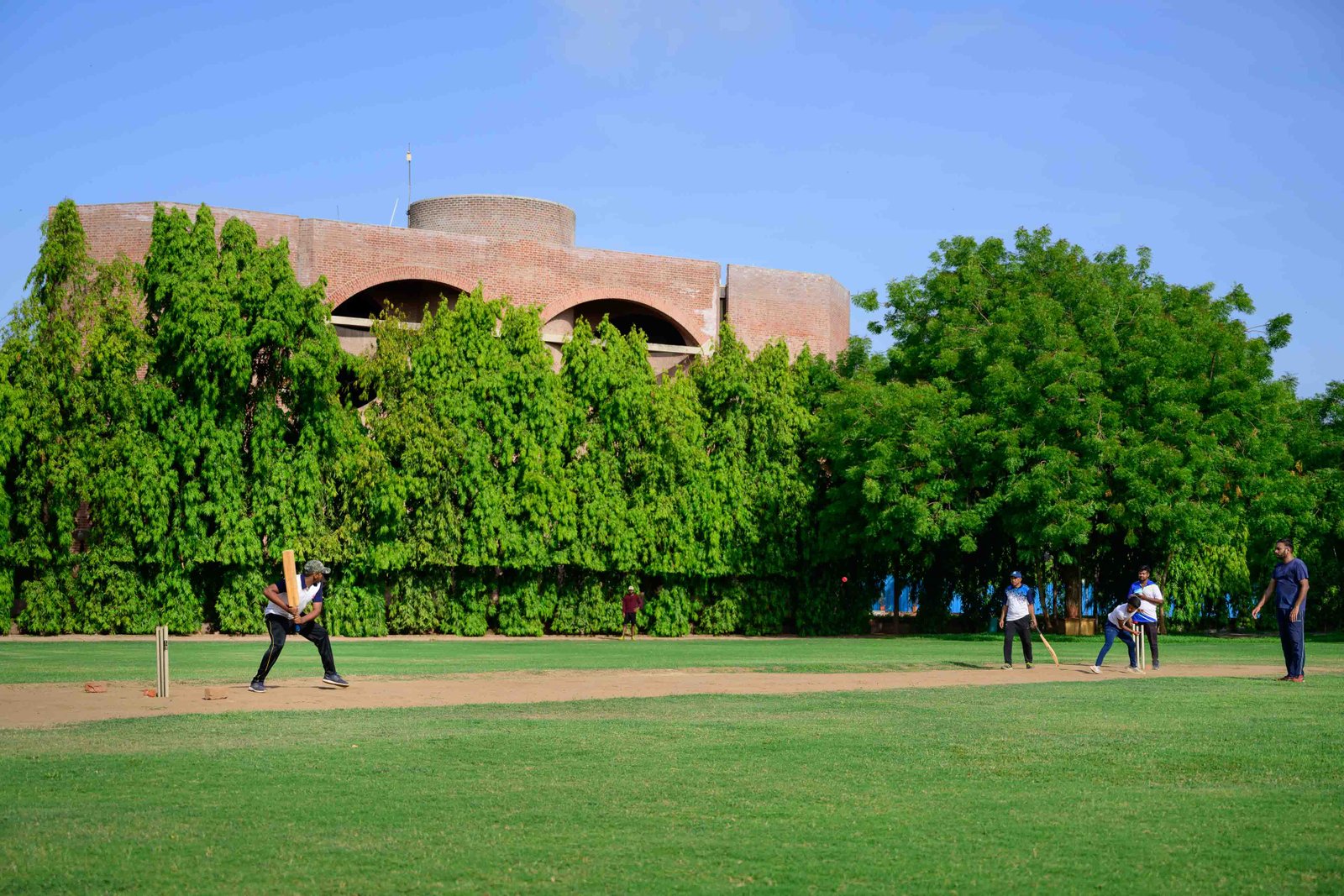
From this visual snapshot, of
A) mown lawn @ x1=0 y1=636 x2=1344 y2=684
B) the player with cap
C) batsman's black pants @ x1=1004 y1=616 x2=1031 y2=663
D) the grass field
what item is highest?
the player with cap

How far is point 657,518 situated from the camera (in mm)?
38969

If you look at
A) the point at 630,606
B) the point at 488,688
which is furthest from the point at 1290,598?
the point at 630,606

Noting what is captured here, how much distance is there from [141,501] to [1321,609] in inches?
1517

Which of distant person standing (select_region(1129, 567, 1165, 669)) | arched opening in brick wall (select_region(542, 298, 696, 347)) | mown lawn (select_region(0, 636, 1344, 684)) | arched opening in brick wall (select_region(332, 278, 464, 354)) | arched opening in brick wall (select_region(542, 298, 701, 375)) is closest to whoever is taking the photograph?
mown lawn (select_region(0, 636, 1344, 684))

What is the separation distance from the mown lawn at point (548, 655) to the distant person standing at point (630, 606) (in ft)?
7.84

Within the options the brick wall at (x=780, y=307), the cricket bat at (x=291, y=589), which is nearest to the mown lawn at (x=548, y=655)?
the cricket bat at (x=291, y=589)

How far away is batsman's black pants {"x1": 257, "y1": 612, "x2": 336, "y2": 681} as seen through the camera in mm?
15961

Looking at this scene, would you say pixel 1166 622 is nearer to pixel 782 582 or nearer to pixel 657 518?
pixel 782 582

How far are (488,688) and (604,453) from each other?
21.4 metres

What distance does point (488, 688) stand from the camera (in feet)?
59.3

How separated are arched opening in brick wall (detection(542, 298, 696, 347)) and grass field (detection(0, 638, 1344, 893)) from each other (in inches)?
1237

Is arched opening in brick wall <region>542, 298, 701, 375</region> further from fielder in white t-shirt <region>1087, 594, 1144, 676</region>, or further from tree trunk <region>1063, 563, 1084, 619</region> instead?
fielder in white t-shirt <region>1087, 594, 1144, 676</region>

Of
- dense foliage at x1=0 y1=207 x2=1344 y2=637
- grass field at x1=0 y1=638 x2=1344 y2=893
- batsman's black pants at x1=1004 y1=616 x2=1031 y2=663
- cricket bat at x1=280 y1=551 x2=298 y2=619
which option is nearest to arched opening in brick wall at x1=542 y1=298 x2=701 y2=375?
dense foliage at x1=0 y1=207 x2=1344 y2=637

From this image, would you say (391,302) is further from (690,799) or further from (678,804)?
(678,804)
